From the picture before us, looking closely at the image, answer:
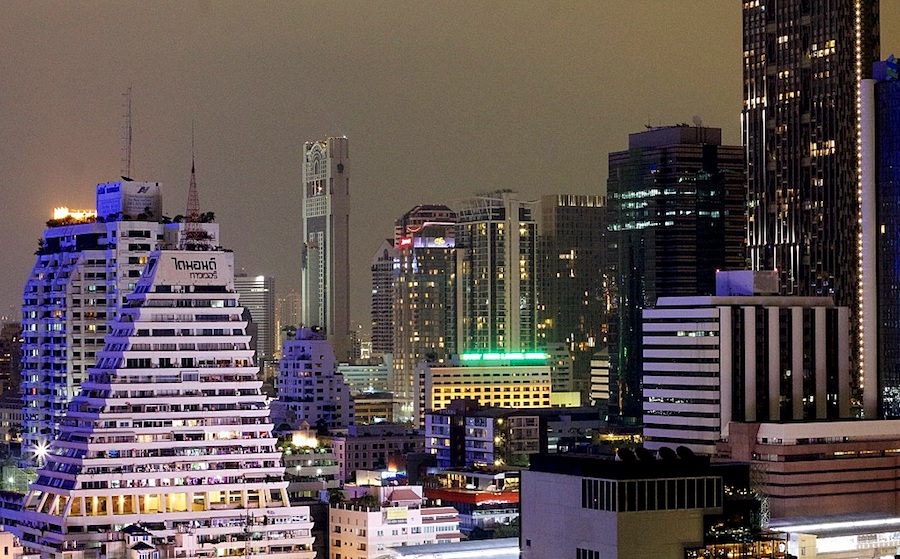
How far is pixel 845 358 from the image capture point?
145 m

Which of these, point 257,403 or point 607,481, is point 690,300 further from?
point 607,481

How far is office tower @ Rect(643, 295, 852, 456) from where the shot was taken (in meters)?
139

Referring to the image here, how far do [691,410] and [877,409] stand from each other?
22051mm

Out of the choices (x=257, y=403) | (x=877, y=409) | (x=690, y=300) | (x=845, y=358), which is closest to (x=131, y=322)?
(x=257, y=403)

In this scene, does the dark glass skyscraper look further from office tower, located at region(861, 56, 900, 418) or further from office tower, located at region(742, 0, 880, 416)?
office tower, located at region(742, 0, 880, 416)

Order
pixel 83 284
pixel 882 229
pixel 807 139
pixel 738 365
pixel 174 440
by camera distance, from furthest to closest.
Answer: pixel 807 139
pixel 882 229
pixel 83 284
pixel 738 365
pixel 174 440

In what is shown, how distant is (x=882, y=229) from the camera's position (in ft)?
527

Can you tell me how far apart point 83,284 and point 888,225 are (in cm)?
6197

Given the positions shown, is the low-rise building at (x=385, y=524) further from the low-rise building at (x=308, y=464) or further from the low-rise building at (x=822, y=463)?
the low-rise building at (x=308, y=464)

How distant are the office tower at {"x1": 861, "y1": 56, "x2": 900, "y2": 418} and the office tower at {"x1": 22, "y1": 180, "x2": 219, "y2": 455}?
Answer: 53.1 m

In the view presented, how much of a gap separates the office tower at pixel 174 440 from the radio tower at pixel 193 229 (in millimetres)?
1722

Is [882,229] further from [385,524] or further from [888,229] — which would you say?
[385,524]

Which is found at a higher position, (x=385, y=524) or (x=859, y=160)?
(x=859, y=160)

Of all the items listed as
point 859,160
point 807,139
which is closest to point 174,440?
point 859,160
